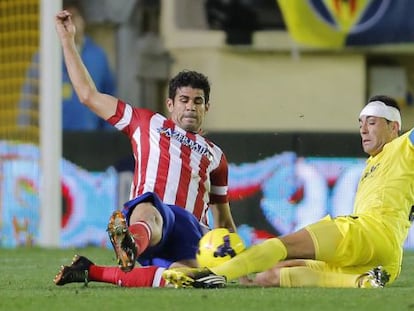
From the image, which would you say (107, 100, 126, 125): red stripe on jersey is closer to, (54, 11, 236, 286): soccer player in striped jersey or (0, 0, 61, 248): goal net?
(54, 11, 236, 286): soccer player in striped jersey

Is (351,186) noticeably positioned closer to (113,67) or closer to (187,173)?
(113,67)

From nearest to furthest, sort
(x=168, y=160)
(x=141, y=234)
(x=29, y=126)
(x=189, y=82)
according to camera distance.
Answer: (x=141, y=234) < (x=168, y=160) < (x=189, y=82) < (x=29, y=126)

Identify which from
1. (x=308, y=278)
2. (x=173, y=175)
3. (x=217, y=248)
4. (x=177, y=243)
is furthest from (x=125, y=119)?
(x=308, y=278)

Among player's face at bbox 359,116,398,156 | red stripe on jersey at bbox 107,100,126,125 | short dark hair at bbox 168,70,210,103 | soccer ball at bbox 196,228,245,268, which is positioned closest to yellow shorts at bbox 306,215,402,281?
soccer ball at bbox 196,228,245,268

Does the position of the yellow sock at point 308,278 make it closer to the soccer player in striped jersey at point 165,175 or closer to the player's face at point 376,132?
the soccer player in striped jersey at point 165,175

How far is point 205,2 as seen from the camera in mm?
17266

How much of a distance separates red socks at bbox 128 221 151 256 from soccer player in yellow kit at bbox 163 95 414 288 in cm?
19

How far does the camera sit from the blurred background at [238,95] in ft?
49.3

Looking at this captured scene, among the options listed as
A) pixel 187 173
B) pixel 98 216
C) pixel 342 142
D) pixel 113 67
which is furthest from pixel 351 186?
pixel 187 173

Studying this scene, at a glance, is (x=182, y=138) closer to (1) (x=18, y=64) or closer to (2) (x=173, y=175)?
(2) (x=173, y=175)

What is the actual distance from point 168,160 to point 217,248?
109cm

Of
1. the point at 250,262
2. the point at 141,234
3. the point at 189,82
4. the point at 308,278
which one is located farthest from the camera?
the point at 189,82

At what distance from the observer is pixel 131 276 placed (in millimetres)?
8961

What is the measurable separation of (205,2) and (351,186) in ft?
10.9
